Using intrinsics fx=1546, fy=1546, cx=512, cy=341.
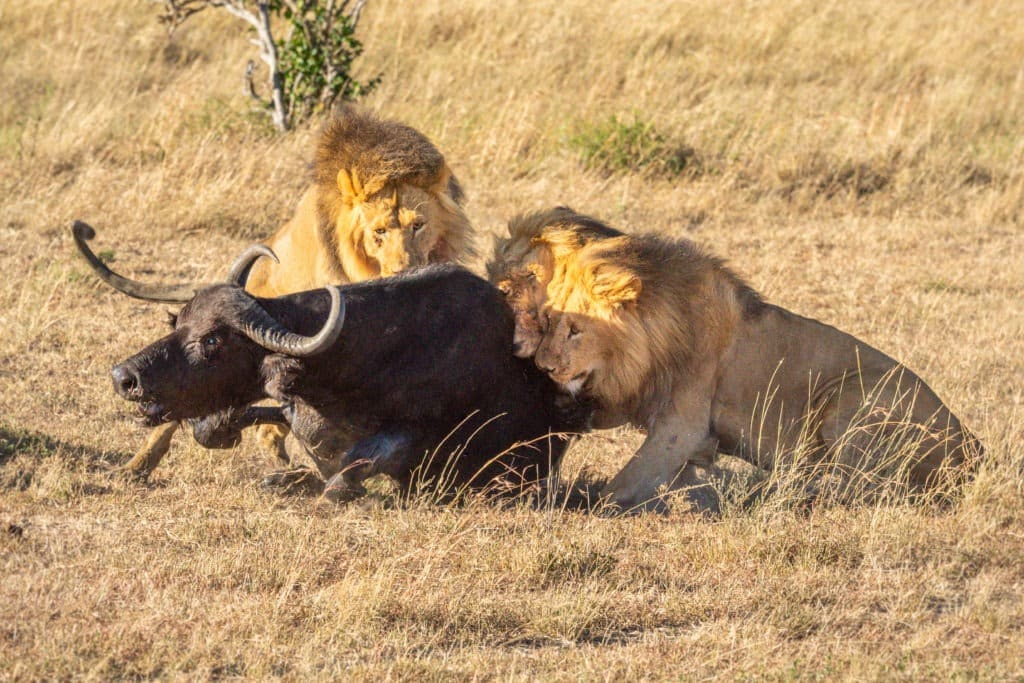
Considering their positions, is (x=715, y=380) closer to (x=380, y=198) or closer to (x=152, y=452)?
(x=380, y=198)

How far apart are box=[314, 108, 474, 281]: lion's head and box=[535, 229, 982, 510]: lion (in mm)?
1010

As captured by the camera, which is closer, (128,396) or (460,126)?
(128,396)

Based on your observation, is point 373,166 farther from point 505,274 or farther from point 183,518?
point 183,518

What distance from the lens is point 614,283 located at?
6.26 m

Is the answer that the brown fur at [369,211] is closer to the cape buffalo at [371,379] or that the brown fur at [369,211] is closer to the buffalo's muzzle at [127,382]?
the cape buffalo at [371,379]

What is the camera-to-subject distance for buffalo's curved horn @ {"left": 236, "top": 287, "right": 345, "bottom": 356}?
5461 millimetres

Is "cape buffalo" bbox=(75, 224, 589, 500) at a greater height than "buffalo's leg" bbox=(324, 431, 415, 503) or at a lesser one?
greater

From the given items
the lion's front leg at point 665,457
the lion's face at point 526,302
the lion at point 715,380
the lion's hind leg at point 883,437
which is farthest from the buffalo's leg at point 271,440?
the lion's hind leg at point 883,437

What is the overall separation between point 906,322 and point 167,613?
19.9 feet

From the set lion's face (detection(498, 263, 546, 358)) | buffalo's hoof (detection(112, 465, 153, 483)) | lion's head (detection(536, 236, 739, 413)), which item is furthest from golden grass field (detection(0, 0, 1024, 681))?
lion's face (detection(498, 263, 546, 358))

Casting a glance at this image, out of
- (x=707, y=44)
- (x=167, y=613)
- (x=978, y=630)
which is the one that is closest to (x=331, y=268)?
(x=167, y=613)

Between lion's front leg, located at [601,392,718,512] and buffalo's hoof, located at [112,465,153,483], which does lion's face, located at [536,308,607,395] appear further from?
buffalo's hoof, located at [112,465,153,483]

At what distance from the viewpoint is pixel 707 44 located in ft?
52.2

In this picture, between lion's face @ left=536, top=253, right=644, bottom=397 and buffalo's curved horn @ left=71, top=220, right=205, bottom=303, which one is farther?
buffalo's curved horn @ left=71, top=220, right=205, bottom=303
